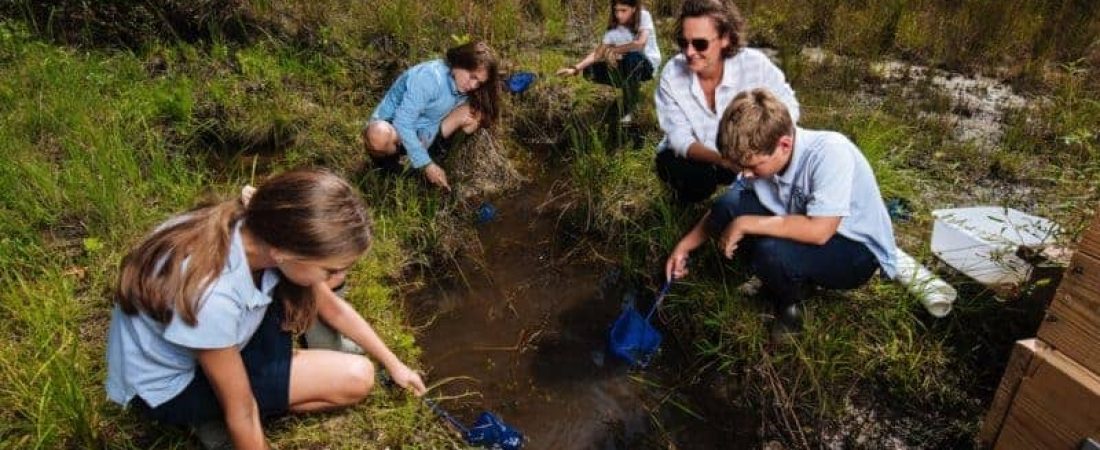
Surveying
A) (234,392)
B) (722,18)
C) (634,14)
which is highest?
(722,18)

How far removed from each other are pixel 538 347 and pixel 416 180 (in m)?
1.30

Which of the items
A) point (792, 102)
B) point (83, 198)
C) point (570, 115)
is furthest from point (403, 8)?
point (792, 102)

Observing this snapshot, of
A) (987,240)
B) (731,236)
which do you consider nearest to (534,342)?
(731,236)

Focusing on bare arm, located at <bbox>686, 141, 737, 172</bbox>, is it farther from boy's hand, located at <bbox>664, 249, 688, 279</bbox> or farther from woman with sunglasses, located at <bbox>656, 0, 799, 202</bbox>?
boy's hand, located at <bbox>664, 249, 688, 279</bbox>

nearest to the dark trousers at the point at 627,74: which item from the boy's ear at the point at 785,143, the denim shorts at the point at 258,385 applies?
the boy's ear at the point at 785,143

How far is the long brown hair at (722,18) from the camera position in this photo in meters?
2.96

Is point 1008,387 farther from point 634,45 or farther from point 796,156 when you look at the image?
point 634,45

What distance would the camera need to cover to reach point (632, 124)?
4562 millimetres

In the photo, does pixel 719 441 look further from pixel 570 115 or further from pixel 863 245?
pixel 570 115

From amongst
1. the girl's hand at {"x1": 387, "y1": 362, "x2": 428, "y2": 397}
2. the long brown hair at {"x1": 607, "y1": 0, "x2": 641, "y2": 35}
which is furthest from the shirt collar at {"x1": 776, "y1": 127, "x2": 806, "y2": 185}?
the long brown hair at {"x1": 607, "y1": 0, "x2": 641, "y2": 35}

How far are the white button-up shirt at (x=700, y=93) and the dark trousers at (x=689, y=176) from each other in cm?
A: 10

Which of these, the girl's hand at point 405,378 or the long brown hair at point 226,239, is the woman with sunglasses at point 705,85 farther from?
the long brown hair at point 226,239

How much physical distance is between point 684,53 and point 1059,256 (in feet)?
5.58

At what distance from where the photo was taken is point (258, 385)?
2123 millimetres
